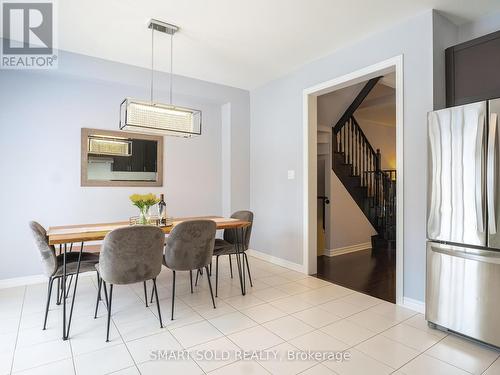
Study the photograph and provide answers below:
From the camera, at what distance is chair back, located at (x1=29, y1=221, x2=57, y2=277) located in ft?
7.84

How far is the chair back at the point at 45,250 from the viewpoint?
239 cm

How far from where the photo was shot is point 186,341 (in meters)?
2.28

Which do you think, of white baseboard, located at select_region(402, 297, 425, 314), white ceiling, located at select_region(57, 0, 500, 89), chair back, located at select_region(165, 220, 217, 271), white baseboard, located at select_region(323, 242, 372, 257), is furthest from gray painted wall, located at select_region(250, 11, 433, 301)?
chair back, located at select_region(165, 220, 217, 271)

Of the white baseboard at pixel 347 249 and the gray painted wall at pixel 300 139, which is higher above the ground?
the gray painted wall at pixel 300 139

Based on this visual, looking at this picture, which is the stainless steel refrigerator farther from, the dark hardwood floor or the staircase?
the staircase

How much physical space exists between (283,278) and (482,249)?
87.7 inches

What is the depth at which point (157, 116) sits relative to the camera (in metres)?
2.89

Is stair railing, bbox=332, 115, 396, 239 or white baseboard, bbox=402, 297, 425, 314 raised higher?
stair railing, bbox=332, 115, 396, 239

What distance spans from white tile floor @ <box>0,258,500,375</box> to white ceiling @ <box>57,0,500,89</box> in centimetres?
284

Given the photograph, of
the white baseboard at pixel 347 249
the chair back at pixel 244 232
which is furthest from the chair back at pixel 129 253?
the white baseboard at pixel 347 249

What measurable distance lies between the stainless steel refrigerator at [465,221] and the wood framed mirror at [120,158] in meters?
3.57

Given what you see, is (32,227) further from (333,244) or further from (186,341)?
(333,244)

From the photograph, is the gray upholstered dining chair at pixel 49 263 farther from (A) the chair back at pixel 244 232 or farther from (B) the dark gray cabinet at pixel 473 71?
(B) the dark gray cabinet at pixel 473 71

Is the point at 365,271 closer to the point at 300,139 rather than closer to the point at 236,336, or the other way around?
the point at 300,139
